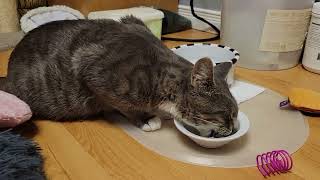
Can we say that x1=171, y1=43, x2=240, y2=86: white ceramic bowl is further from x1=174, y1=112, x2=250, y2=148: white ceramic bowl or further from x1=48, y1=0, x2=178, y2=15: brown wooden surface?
x1=48, y1=0, x2=178, y2=15: brown wooden surface

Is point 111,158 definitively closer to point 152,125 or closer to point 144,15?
point 152,125

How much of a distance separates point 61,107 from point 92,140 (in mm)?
146

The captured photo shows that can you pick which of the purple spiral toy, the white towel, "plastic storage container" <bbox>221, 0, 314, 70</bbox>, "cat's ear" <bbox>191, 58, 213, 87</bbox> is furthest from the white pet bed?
the purple spiral toy

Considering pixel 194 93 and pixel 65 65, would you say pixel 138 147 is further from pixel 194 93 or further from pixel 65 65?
pixel 65 65

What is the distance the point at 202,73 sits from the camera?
2.58ft

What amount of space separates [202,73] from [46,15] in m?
1.06

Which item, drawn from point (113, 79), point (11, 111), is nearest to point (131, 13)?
point (113, 79)

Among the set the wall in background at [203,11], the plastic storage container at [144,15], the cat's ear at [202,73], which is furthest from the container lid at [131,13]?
the cat's ear at [202,73]

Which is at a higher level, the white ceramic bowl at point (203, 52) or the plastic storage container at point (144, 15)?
the plastic storage container at point (144, 15)

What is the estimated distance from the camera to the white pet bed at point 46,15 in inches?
61.1

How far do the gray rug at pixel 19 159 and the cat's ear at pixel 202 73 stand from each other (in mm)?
397

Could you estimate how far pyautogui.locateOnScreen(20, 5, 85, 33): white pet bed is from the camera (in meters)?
1.55

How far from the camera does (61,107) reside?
Result: 3.08ft

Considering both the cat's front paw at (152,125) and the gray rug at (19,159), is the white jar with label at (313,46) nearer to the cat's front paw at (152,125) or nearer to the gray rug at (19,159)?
the cat's front paw at (152,125)
